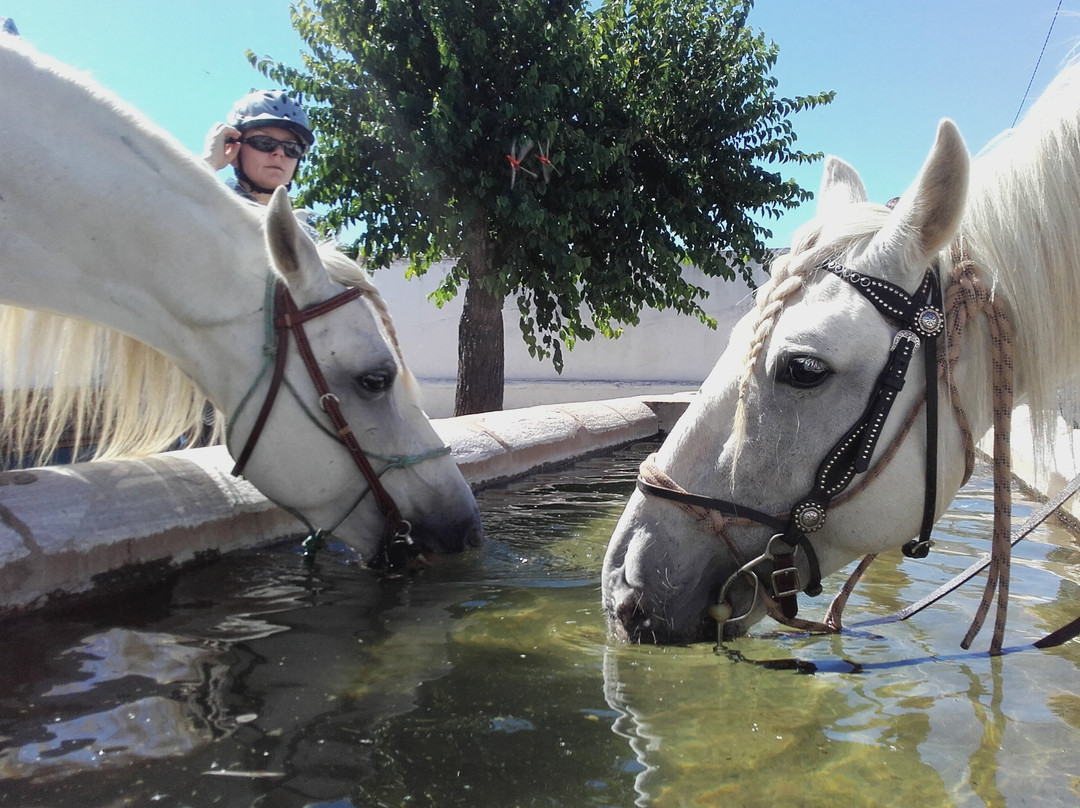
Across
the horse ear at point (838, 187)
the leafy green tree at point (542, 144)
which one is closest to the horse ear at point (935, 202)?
the horse ear at point (838, 187)

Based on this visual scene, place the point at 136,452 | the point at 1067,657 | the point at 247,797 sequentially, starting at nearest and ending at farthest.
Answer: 1. the point at 247,797
2. the point at 1067,657
3. the point at 136,452

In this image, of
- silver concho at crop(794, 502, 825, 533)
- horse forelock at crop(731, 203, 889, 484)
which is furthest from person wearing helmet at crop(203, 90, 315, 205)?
silver concho at crop(794, 502, 825, 533)

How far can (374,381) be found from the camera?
8.11 feet

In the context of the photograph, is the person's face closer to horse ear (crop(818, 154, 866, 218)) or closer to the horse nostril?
horse ear (crop(818, 154, 866, 218))

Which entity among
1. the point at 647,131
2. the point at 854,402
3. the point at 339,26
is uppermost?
the point at 339,26

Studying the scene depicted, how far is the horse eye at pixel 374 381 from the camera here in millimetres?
2459

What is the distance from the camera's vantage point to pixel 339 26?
7.51 meters

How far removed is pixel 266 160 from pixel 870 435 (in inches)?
126

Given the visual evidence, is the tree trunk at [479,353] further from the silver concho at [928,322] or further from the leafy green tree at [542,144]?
the silver concho at [928,322]

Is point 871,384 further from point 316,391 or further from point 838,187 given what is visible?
point 316,391

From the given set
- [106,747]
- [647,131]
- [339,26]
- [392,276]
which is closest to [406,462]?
[106,747]

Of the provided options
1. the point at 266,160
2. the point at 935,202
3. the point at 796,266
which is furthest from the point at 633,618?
the point at 266,160

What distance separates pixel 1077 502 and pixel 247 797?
386 cm

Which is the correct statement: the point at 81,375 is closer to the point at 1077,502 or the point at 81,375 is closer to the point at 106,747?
the point at 106,747
